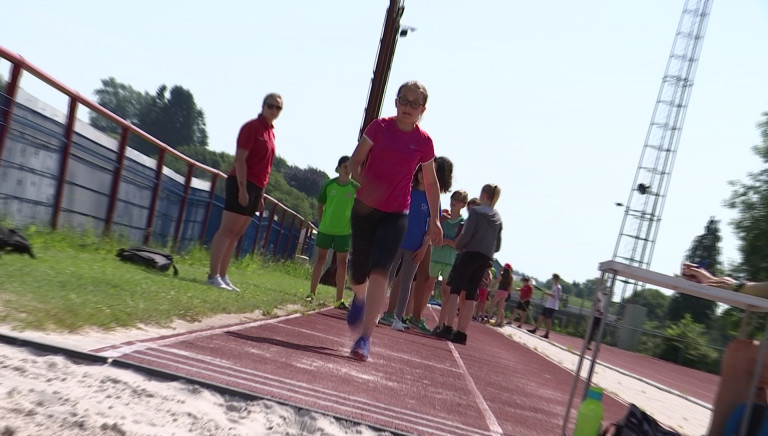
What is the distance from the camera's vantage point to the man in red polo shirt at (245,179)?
966cm

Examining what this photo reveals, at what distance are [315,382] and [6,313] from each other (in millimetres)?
1635

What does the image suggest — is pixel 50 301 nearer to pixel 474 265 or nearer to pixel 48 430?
pixel 48 430

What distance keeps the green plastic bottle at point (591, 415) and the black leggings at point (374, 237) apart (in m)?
2.42

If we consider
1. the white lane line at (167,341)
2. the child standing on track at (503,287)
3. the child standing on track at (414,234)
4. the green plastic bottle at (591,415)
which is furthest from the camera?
the child standing on track at (503,287)

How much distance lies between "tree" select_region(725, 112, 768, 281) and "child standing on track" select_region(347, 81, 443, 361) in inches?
1573

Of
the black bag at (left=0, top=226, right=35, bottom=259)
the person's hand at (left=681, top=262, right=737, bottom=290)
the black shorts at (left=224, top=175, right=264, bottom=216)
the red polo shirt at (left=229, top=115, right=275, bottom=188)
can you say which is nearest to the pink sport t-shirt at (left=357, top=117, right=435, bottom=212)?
the person's hand at (left=681, top=262, right=737, bottom=290)

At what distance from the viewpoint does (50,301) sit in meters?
5.57

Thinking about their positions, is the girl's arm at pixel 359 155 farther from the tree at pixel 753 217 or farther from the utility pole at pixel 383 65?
the tree at pixel 753 217

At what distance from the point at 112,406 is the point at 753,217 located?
45.6 meters

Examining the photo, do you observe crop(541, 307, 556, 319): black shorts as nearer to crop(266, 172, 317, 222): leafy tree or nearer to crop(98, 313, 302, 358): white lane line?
crop(98, 313, 302, 358): white lane line

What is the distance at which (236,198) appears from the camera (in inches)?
387

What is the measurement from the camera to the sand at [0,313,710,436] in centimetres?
340

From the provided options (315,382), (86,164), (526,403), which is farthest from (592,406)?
(86,164)

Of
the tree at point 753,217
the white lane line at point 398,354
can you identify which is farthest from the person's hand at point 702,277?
the tree at point 753,217
